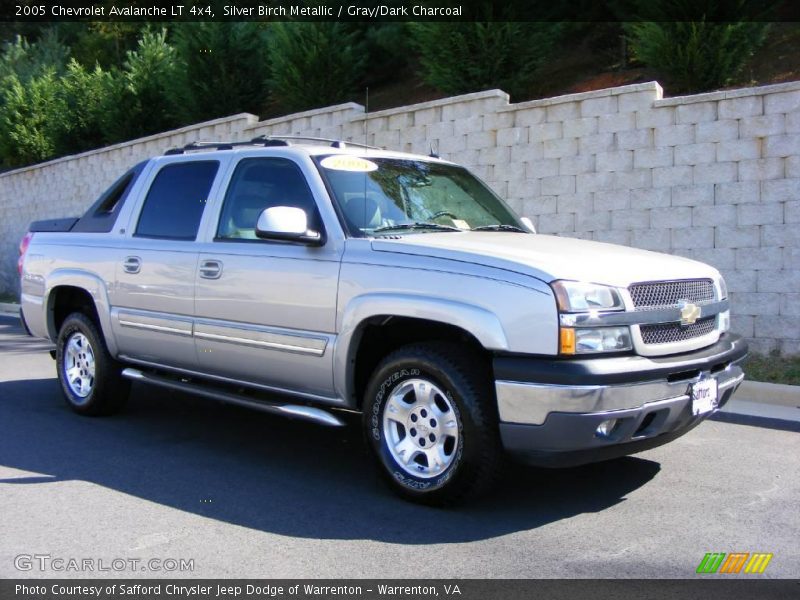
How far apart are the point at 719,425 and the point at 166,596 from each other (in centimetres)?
468

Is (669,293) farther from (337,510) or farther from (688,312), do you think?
(337,510)

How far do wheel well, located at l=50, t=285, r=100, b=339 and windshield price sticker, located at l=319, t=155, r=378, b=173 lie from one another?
2.59 metres

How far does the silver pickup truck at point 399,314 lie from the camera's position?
412cm

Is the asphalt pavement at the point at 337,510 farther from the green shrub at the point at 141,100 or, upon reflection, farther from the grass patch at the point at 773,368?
the green shrub at the point at 141,100

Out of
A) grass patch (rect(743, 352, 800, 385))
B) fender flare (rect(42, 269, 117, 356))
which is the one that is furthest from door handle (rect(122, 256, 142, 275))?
grass patch (rect(743, 352, 800, 385))

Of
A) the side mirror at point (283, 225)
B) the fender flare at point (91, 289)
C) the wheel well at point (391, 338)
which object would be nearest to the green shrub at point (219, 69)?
the fender flare at point (91, 289)

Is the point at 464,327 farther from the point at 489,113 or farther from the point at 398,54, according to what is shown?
the point at 398,54

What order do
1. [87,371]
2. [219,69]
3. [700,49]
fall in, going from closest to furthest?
[87,371] < [700,49] < [219,69]

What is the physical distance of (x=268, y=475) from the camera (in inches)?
205

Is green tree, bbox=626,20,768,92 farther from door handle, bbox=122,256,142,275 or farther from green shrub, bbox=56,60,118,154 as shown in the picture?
green shrub, bbox=56,60,118,154

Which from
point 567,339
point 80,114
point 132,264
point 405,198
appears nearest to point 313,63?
point 80,114

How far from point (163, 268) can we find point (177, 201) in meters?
0.55

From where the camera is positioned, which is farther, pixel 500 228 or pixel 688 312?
pixel 500 228

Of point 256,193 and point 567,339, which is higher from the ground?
point 256,193
